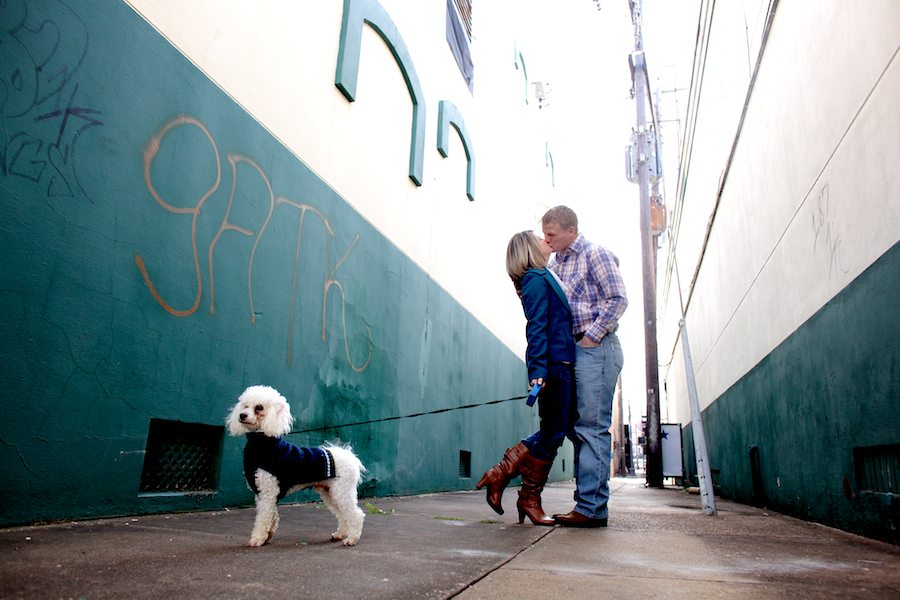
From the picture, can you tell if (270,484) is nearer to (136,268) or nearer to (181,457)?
(181,457)

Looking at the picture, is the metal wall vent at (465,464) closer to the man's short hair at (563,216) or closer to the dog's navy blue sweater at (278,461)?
the man's short hair at (563,216)

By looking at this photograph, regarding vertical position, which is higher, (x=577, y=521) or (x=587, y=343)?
(x=587, y=343)

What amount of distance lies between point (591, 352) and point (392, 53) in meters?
4.40

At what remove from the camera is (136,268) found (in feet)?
10.5

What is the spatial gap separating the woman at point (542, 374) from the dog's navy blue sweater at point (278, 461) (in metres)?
1.20

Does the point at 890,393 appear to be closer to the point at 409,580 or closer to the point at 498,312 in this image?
the point at 409,580

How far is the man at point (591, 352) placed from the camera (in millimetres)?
3582

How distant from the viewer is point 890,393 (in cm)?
267

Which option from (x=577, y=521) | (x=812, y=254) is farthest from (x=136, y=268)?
(x=812, y=254)

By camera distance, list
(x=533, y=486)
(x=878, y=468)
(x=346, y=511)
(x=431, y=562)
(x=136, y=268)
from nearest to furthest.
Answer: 1. (x=431, y=562)
2. (x=346, y=511)
3. (x=878, y=468)
4. (x=136, y=268)
5. (x=533, y=486)

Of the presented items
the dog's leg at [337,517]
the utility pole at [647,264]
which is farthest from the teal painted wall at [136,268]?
the utility pole at [647,264]

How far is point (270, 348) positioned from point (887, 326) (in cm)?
358

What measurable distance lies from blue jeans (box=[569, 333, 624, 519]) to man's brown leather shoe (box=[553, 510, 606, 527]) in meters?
0.03

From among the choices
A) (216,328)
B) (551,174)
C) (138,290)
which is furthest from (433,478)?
(551,174)
